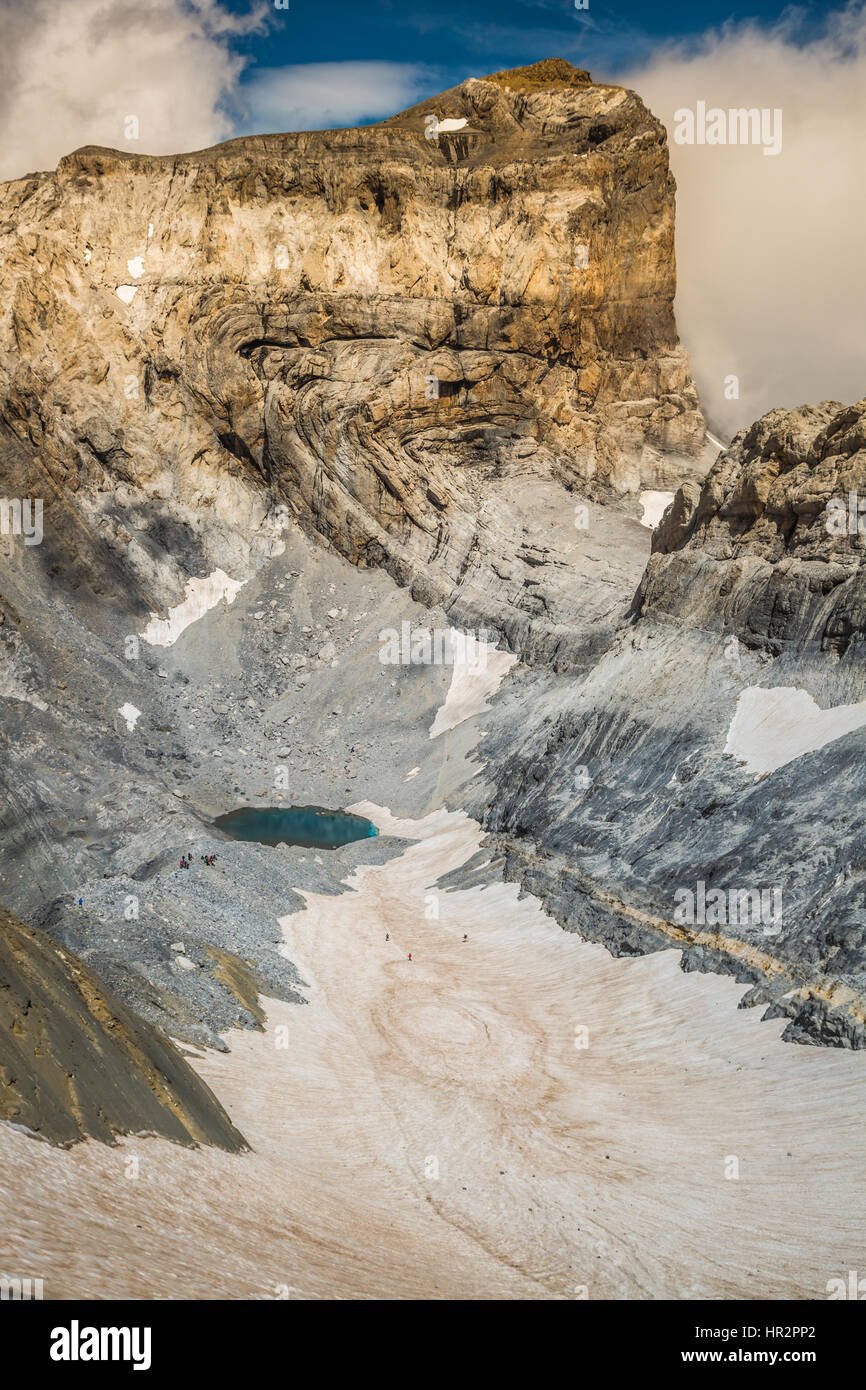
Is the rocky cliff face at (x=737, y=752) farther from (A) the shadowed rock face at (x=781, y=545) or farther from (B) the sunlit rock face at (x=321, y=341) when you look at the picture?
(B) the sunlit rock face at (x=321, y=341)

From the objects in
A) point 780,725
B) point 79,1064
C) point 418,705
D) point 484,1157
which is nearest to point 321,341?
point 418,705

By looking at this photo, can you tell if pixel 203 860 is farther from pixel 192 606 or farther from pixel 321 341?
pixel 321 341

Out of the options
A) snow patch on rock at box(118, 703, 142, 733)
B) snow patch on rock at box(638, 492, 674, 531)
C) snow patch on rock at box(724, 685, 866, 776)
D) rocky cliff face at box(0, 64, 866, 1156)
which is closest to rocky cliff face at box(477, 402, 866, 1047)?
snow patch on rock at box(724, 685, 866, 776)

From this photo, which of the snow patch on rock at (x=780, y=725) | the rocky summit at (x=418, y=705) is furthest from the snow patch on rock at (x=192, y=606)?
the snow patch on rock at (x=780, y=725)

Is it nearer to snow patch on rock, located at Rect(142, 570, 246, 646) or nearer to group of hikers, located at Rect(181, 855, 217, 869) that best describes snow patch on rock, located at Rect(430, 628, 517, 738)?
snow patch on rock, located at Rect(142, 570, 246, 646)
